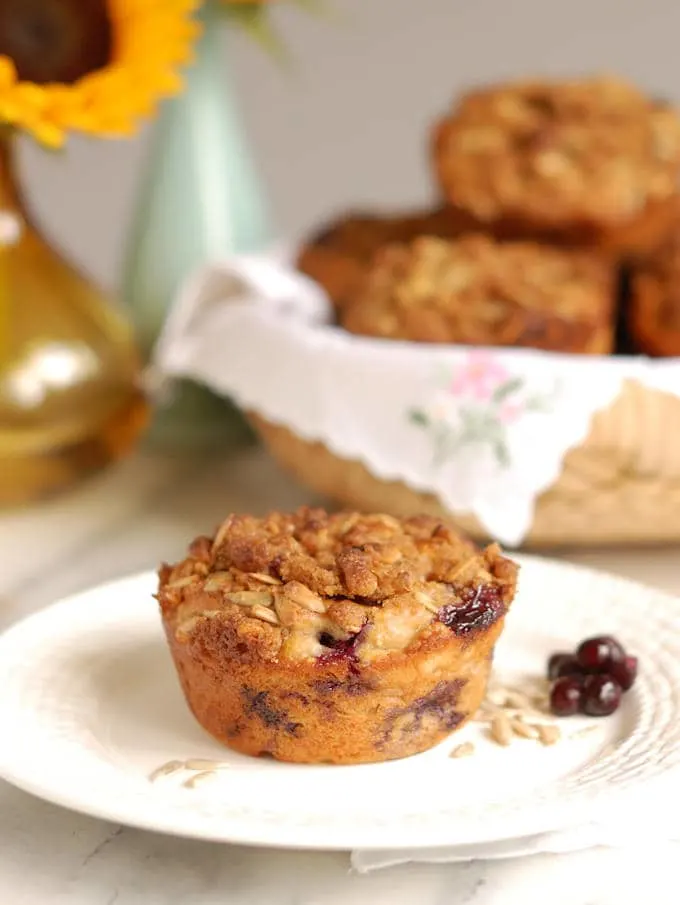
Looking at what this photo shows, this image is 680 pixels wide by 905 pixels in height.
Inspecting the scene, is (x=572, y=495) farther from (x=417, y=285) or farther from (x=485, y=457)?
(x=417, y=285)

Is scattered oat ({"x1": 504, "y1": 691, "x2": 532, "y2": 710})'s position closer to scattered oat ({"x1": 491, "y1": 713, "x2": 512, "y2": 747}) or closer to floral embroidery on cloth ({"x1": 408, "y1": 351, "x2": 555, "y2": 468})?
scattered oat ({"x1": 491, "y1": 713, "x2": 512, "y2": 747})

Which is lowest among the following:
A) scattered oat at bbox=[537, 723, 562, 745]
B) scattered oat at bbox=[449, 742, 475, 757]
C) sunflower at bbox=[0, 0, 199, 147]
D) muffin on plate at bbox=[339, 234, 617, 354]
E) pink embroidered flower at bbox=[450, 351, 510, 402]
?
scattered oat at bbox=[537, 723, 562, 745]

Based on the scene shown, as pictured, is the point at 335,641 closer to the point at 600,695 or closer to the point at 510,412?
the point at 600,695

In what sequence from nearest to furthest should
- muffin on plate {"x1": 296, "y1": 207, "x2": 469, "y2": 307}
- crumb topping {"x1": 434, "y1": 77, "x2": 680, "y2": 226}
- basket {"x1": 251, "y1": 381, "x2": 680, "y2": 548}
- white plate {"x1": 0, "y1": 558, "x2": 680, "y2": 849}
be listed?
white plate {"x1": 0, "y1": 558, "x2": 680, "y2": 849}
basket {"x1": 251, "y1": 381, "x2": 680, "y2": 548}
crumb topping {"x1": 434, "y1": 77, "x2": 680, "y2": 226}
muffin on plate {"x1": 296, "y1": 207, "x2": 469, "y2": 307}

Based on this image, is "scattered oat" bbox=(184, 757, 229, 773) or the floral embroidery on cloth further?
the floral embroidery on cloth

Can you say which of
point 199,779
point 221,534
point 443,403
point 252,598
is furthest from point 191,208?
point 199,779

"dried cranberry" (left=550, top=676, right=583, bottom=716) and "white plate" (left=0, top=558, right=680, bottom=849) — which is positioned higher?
"white plate" (left=0, top=558, right=680, bottom=849)

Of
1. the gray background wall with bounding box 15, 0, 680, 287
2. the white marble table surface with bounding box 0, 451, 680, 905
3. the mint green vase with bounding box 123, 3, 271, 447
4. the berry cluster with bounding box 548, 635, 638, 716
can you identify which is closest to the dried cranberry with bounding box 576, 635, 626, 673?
the berry cluster with bounding box 548, 635, 638, 716
